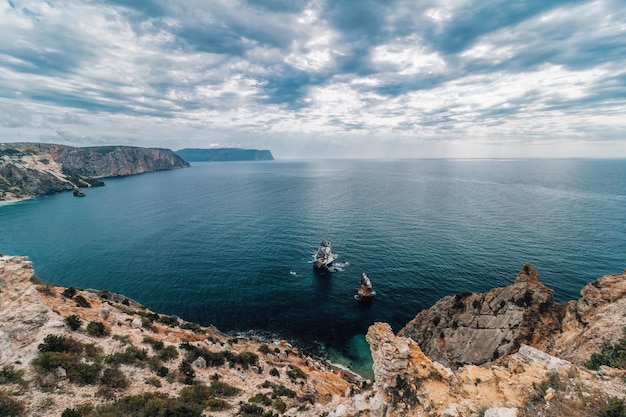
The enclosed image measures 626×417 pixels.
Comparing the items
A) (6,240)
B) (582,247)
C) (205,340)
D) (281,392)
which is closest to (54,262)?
(6,240)

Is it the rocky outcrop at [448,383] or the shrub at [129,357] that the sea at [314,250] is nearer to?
the shrub at [129,357]

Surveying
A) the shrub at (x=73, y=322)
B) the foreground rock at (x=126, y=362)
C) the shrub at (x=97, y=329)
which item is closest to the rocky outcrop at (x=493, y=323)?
the foreground rock at (x=126, y=362)

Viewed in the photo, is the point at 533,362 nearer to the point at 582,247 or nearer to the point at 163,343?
the point at 163,343

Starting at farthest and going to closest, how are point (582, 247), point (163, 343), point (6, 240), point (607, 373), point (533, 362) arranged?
point (6, 240)
point (582, 247)
point (163, 343)
point (533, 362)
point (607, 373)

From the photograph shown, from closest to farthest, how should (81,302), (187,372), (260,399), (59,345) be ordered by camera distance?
(59,345)
(260,399)
(187,372)
(81,302)

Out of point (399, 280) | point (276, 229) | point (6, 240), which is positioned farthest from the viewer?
point (276, 229)

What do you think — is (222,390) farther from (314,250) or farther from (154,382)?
(314,250)

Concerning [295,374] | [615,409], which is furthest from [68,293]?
[615,409]
